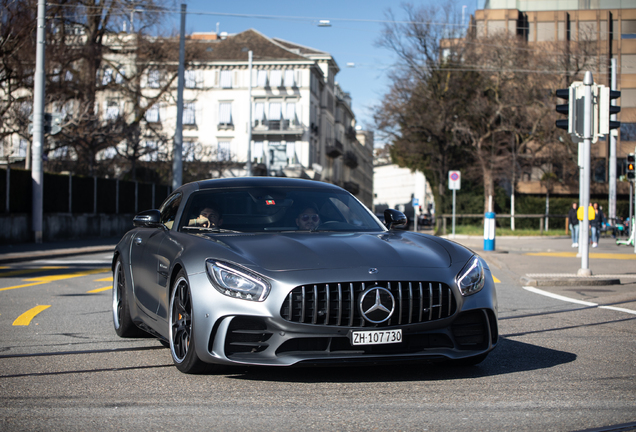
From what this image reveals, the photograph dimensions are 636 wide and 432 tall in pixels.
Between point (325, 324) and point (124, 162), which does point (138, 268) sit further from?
point (124, 162)

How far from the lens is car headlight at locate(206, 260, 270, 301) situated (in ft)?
15.6

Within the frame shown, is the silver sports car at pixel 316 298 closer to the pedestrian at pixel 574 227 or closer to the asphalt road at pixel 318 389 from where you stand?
the asphalt road at pixel 318 389

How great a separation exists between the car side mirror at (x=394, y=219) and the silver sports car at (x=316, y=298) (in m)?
0.65

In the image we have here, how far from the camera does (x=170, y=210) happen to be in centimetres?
682

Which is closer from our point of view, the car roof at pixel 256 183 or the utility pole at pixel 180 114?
the car roof at pixel 256 183

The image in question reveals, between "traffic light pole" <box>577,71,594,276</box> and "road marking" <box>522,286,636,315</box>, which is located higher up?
"traffic light pole" <box>577,71,594,276</box>

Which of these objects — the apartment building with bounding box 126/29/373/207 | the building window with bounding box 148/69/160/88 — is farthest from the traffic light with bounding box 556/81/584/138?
the apartment building with bounding box 126/29/373/207

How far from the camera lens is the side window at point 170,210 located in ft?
21.6

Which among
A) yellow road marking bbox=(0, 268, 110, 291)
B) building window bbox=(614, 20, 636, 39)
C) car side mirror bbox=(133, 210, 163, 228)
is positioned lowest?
yellow road marking bbox=(0, 268, 110, 291)

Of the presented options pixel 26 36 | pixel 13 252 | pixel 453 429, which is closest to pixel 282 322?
pixel 453 429

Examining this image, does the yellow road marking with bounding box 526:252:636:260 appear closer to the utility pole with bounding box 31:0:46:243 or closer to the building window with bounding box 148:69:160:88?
the utility pole with bounding box 31:0:46:243

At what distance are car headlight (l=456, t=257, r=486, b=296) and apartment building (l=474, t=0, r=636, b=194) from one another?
47.1 m

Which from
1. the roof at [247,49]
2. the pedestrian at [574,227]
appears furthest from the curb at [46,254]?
the roof at [247,49]

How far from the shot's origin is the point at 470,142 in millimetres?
47125
